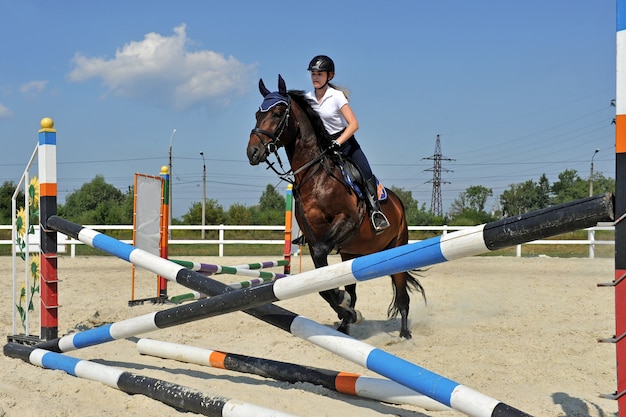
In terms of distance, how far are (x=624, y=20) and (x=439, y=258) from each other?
104 cm

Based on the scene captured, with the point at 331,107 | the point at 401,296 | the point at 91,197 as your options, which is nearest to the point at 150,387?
the point at 331,107

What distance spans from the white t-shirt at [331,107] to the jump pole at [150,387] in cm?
293

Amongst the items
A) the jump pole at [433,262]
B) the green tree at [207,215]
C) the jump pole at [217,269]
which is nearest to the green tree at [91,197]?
the green tree at [207,215]

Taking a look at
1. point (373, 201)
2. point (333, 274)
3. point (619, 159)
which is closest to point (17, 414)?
point (333, 274)

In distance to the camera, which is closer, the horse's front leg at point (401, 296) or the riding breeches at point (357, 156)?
the riding breeches at point (357, 156)

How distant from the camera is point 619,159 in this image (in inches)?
79.3

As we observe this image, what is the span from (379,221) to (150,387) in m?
2.74

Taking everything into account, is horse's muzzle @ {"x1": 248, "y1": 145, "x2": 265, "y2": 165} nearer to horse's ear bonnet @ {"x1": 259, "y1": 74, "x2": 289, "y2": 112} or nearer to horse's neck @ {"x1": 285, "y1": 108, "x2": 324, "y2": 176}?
horse's ear bonnet @ {"x1": 259, "y1": 74, "x2": 289, "y2": 112}

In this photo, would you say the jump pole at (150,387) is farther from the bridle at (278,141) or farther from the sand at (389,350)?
the bridle at (278,141)

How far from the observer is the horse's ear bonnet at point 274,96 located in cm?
487

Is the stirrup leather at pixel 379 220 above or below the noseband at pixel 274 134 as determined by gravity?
below

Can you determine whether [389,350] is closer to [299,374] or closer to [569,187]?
[299,374]

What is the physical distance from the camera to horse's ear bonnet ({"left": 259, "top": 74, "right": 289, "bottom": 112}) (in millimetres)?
4867

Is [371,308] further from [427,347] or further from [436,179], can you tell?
[436,179]
